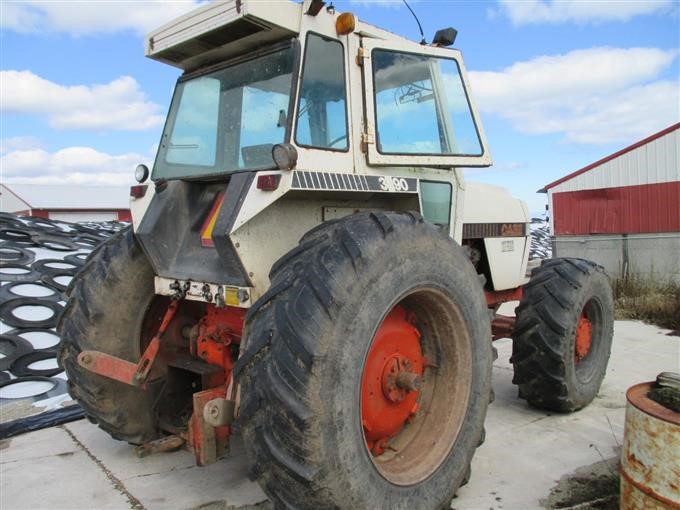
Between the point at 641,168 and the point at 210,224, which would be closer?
the point at 210,224

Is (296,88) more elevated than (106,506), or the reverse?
(296,88)

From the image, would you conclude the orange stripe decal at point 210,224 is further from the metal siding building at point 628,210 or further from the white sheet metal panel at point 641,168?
the white sheet metal panel at point 641,168

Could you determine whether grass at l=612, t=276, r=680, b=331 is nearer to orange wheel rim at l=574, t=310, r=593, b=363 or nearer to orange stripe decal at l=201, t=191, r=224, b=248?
orange wheel rim at l=574, t=310, r=593, b=363

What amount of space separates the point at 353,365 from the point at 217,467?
1.83 m

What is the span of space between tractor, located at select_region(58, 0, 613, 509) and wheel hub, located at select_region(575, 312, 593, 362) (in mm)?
1554

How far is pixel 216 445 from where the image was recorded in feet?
9.12

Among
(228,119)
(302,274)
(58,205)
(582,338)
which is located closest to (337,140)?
(228,119)

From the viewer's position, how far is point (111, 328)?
353 cm

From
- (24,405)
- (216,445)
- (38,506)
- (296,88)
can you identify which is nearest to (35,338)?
(24,405)

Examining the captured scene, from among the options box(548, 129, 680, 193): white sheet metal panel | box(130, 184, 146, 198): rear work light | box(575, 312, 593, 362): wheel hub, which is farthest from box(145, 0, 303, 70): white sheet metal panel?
box(548, 129, 680, 193): white sheet metal panel

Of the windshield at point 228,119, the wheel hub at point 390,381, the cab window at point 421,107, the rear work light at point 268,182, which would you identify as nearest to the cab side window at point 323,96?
the windshield at point 228,119

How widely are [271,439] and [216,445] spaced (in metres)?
0.66

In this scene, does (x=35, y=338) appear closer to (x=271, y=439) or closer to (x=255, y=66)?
(x=255, y=66)

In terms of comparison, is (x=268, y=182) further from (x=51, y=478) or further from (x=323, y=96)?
(x=51, y=478)
